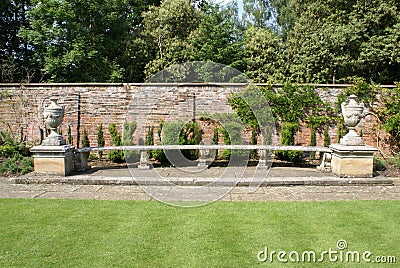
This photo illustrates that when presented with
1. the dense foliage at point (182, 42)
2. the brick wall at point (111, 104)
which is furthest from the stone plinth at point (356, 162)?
the dense foliage at point (182, 42)

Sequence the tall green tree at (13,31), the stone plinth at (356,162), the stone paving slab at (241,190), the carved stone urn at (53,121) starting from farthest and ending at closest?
the tall green tree at (13,31), the carved stone urn at (53,121), the stone plinth at (356,162), the stone paving slab at (241,190)

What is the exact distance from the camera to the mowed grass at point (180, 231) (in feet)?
9.34

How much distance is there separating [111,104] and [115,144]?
106cm

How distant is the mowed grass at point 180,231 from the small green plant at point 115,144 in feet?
11.2

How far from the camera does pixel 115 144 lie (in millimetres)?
8195

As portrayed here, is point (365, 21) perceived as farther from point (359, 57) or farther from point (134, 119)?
point (134, 119)

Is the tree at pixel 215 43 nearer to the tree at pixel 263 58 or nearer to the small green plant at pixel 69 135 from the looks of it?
the tree at pixel 263 58

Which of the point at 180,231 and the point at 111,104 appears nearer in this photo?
the point at 180,231

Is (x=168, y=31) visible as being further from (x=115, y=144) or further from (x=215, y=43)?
(x=115, y=144)

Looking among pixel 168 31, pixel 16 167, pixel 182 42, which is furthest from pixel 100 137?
pixel 168 31

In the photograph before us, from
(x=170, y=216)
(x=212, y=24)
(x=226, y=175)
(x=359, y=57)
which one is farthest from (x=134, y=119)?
(x=359, y=57)

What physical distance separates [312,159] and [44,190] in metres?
5.86

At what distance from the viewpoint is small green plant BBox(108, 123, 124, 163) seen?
25.8ft

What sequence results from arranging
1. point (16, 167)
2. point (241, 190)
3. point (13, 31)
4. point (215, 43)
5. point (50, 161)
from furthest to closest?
point (215, 43)
point (13, 31)
point (16, 167)
point (50, 161)
point (241, 190)
